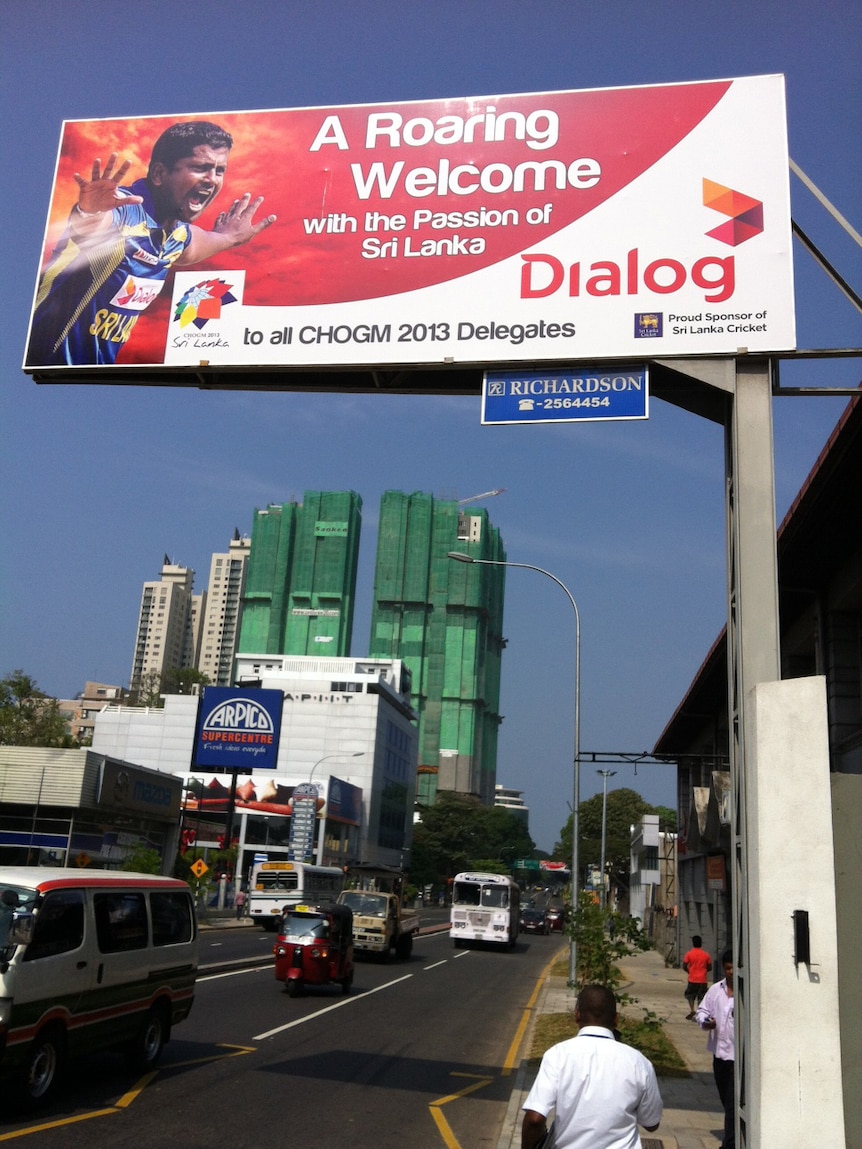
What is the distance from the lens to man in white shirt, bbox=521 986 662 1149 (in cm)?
456

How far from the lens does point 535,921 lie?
220 ft

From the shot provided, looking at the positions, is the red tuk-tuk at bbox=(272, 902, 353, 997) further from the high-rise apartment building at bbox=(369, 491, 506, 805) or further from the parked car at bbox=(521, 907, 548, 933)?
the high-rise apartment building at bbox=(369, 491, 506, 805)

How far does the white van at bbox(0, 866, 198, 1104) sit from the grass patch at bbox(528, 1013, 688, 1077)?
523cm

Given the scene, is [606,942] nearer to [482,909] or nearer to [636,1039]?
[636,1039]

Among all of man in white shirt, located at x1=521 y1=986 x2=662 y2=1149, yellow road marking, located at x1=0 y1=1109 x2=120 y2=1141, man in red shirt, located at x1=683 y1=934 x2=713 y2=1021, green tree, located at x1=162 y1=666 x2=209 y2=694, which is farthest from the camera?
green tree, located at x1=162 y1=666 x2=209 y2=694

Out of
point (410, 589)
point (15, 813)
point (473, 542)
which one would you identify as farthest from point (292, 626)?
point (15, 813)

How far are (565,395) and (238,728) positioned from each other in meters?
54.3

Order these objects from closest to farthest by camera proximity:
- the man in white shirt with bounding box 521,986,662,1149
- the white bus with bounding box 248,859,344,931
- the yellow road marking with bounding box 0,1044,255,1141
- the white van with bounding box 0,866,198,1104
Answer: the man in white shirt with bounding box 521,986,662,1149, the yellow road marking with bounding box 0,1044,255,1141, the white van with bounding box 0,866,198,1104, the white bus with bounding box 248,859,344,931

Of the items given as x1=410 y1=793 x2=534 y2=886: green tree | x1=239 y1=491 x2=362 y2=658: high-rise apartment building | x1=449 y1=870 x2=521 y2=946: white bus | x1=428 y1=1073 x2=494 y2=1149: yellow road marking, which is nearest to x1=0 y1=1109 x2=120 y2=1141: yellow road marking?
x1=428 y1=1073 x2=494 y2=1149: yellow road marking

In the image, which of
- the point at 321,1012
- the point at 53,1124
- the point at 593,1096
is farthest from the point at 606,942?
the point at 593,1096

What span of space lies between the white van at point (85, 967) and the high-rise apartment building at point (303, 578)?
146394 mm

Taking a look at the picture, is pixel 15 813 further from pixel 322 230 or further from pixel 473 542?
pixel 473 542

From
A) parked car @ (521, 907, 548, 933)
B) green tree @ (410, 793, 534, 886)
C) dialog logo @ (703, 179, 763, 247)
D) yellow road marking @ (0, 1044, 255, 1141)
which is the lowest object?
parked car @ (521, 907, 548, 933)

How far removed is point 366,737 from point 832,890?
9711 centimetres
